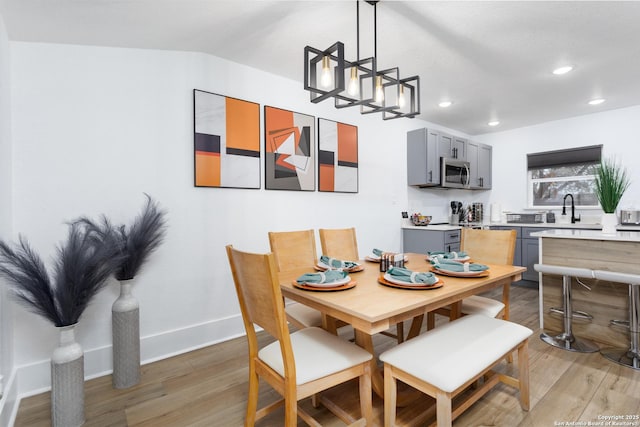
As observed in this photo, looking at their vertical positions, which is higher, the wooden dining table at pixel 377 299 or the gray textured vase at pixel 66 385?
the wooden dining table at pixel 377 299

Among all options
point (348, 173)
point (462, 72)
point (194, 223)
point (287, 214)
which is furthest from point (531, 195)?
point (194, 223)

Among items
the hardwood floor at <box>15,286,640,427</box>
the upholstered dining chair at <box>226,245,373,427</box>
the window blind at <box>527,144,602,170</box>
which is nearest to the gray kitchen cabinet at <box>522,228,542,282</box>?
the window blind at <box>527,144,602,170</box>

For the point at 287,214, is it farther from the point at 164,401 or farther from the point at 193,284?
the point at 164,401

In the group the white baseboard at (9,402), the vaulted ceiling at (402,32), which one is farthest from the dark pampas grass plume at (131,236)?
the vaulted ceiling at (402,32)

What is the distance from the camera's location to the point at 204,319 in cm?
258

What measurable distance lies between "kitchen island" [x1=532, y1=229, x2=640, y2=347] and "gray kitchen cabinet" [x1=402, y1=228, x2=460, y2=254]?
122 centimetres

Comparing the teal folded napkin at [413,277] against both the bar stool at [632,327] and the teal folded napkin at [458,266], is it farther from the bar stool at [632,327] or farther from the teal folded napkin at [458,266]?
the bar stool at [632,327]

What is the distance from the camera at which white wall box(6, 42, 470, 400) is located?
76.2 inches

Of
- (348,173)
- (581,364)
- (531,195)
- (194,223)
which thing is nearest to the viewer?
(581,364)

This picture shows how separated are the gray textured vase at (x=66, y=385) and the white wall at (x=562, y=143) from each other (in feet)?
18.7

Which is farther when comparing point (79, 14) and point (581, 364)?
point (581, 364)

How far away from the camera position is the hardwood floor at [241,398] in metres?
1.64

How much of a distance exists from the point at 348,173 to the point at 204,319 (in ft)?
6.97

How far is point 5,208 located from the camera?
5.69 ft
